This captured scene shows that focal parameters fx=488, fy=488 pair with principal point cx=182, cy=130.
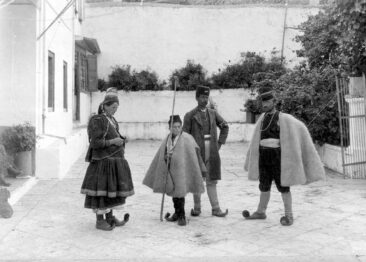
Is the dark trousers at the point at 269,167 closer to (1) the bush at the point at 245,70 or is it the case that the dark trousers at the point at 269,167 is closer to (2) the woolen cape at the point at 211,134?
(2) the woolen cape at the point at 211,134

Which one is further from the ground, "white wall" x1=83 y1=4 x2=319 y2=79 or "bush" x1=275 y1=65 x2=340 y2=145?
"white wall" x1=83 y1=4 x2=319 y2=79

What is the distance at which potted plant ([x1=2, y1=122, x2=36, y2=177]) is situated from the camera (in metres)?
8.66

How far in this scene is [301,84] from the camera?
11.6 meters

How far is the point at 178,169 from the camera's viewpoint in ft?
20.2

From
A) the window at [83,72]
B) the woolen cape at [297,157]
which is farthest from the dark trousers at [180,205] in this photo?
the window at [83,72]

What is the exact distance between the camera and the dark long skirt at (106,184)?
580cm

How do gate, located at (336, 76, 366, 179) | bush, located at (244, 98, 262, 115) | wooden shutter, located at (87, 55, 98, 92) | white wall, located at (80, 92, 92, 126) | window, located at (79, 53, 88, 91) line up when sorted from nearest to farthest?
gate, located at (336, 76, 366, 179) < white wall, located at (80, 92, 92, 126) < window, located at (79, 53, 88, 91) < bush, located at (244, 98, 262, 115) < wooden shutter, located at (87, 55, 98, 92)

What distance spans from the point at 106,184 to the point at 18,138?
3.52 m

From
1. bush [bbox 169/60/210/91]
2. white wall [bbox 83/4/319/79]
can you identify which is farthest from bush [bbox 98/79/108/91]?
bush [bbox 169/60/210/91]

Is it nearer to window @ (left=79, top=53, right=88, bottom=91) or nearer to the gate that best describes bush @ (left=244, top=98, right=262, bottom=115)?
window @ (left=79, top=53, right=88, bottom=91)

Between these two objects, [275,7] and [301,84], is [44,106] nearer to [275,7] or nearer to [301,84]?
[301,84]

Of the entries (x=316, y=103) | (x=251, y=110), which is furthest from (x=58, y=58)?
(x=251, y=110)

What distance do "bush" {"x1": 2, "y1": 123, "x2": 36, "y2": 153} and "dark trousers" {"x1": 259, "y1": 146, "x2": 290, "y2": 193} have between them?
447cm

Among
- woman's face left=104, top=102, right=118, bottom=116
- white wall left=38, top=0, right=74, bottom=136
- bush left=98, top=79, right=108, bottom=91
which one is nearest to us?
woman's face left=104, top=102, right=118, bottom=116
